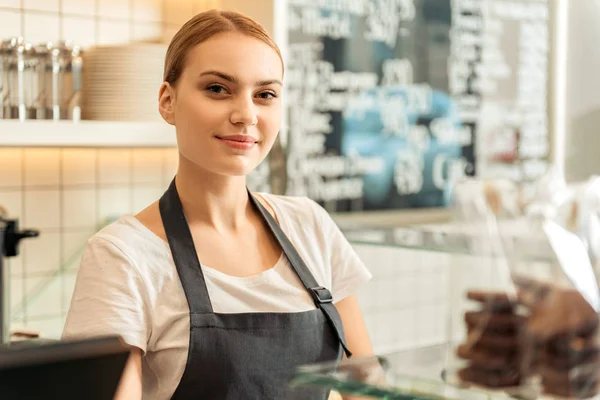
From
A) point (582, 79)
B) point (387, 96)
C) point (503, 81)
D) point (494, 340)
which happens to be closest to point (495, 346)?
point (494, 340)

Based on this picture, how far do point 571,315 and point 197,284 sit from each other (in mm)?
640

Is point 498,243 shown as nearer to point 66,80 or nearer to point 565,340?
point 565,340

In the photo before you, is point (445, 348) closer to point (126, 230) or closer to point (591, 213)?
point (591, 213)

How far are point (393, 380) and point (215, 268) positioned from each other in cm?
55

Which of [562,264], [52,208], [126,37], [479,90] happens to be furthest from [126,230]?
[479,90]

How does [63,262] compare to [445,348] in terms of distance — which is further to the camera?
[63,262]

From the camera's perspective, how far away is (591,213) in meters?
1.08

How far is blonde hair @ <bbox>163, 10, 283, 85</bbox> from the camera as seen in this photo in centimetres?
153

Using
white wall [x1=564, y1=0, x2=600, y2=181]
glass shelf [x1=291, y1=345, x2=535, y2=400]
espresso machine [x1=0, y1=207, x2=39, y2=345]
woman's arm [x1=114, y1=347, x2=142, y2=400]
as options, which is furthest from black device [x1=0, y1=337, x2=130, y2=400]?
white wall [x1=564, y1=0, x2=600, y2=181]

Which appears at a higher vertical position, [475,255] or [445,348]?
[475,255]

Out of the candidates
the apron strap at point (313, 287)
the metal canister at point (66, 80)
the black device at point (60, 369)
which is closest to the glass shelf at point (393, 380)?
the black device at point (60, 369)

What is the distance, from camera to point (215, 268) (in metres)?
1.50

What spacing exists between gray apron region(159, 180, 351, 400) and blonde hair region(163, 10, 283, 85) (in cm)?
21

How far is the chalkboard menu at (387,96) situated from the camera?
3416 millimetres
